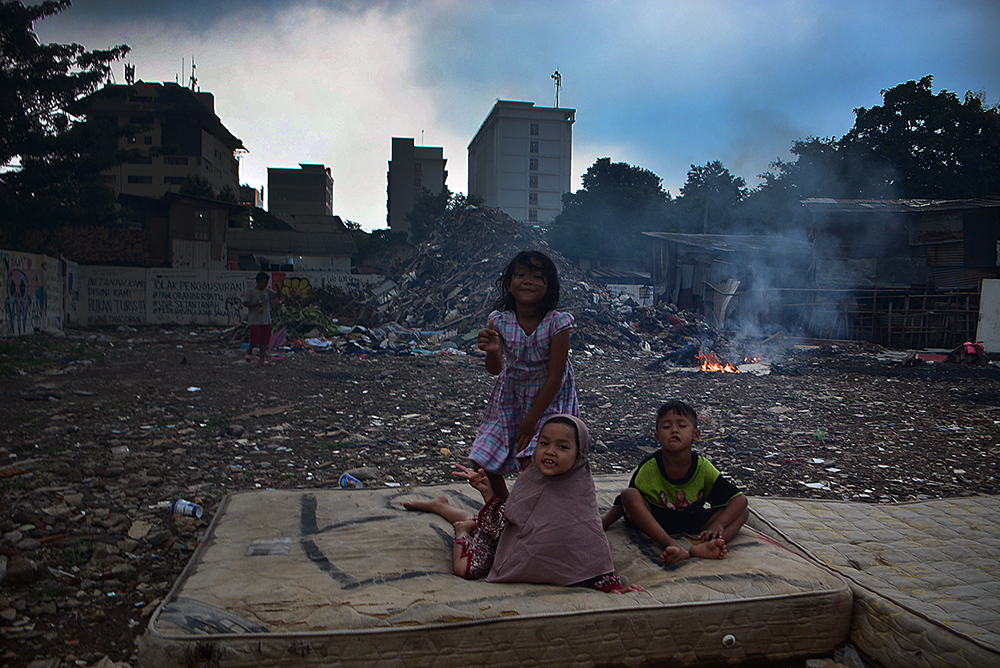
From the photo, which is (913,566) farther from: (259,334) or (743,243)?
(743,243)

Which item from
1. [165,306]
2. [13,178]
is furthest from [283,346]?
[13,178]

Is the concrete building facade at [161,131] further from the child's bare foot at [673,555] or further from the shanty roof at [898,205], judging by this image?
the child's bare foot at [673,555]

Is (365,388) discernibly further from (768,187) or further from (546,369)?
(768,187)

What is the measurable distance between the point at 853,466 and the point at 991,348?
11.8 metres

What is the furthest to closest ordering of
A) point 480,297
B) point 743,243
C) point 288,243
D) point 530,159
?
1. point 530,159
2. point 288,243
3. point 743,243
4. point 480,297

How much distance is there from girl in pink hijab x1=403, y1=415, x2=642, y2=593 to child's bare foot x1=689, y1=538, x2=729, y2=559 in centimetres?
34

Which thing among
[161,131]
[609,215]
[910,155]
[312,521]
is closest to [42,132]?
[312,521]

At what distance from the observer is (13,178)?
48.4 ft

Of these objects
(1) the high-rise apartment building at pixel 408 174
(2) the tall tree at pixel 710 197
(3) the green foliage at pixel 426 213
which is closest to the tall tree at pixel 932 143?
(2) the tall tree at pixel 710 197

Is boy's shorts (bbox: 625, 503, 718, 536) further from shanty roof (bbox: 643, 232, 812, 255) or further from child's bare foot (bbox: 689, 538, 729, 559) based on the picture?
shanty roof (bbox: 643, 232, 812, 255)

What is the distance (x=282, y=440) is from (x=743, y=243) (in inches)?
702

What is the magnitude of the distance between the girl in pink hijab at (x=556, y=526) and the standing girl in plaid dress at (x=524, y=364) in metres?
0.32

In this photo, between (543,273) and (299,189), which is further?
(299,189)

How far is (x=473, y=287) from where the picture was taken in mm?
15352
